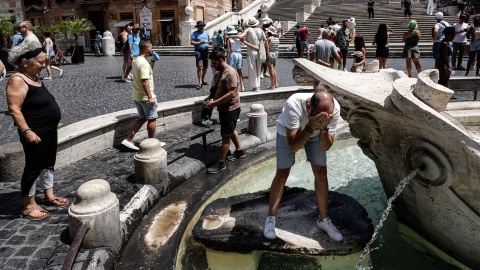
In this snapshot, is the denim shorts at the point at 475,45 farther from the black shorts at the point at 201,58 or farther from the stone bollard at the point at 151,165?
the stone bollard at the point at 151,165

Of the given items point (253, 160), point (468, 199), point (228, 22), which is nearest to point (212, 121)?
point (253, 160)

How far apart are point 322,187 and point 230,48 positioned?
19.4ft

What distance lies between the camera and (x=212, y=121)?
23.5ft

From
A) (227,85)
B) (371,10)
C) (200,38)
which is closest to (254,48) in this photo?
(200,38)

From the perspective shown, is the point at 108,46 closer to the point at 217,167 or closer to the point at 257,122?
the point at 257,122

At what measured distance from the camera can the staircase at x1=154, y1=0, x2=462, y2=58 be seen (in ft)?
61.6

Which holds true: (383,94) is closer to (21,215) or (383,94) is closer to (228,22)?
(21,215)

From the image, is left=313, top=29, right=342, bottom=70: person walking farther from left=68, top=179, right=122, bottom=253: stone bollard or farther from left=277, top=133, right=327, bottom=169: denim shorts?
left=68, top=179, right=122, bottom=253: stone bollard

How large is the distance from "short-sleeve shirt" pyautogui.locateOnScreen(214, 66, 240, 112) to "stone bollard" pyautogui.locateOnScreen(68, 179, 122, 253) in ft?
6.94

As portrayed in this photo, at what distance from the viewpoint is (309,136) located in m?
2.78

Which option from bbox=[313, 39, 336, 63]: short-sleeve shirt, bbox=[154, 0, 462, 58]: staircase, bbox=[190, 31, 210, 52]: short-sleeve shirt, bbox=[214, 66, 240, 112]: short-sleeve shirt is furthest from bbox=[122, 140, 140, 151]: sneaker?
bbox=[154, 0, 462, 58]: staircase

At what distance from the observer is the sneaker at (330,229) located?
3.24 metres

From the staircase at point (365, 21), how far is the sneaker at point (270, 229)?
1506cm

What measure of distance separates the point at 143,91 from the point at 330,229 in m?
3.05
